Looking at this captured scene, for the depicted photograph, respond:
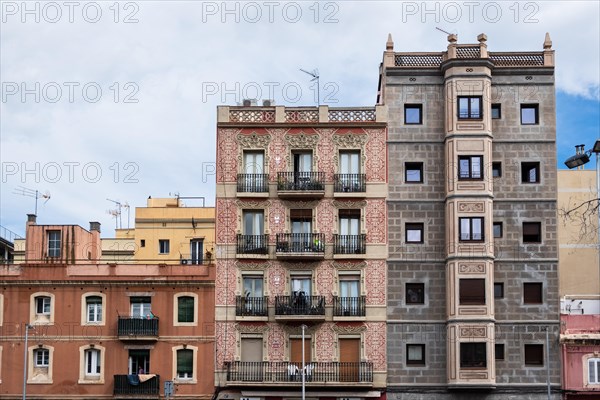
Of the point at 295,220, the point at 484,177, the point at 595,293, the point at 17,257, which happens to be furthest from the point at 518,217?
the point at 17,257

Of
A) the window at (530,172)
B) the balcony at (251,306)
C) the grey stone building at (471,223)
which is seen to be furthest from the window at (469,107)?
the balcony at (251,306)

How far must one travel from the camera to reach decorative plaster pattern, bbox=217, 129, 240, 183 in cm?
5281

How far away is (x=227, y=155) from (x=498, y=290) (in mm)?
16127

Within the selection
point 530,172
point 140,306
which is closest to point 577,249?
point 530,172

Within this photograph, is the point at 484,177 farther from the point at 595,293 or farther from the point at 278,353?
the point at 595,293

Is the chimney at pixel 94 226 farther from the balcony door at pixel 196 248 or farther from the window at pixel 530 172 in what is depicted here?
the window at pixel 530 172

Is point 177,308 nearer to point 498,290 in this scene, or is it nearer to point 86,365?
point 86,365

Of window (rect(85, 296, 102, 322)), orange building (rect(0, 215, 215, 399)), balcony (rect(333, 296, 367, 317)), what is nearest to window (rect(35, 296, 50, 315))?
orange building (rect(0, 215, 215, 399))

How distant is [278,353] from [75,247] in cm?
1374

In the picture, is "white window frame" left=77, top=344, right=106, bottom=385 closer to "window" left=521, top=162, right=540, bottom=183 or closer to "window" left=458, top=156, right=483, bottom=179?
"window" left=458, top=156, right=483, bottom=179

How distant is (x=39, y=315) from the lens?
52625 mm

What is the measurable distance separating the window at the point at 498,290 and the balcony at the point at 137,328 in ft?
58.9

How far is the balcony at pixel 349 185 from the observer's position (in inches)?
2048

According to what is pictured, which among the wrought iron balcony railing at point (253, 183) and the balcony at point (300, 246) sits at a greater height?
the wrought iron balcony railing at point (253, 183)
